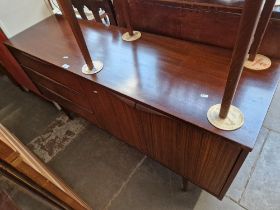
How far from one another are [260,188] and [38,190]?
1.12 metres

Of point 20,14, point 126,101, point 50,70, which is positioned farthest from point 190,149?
point 20,14

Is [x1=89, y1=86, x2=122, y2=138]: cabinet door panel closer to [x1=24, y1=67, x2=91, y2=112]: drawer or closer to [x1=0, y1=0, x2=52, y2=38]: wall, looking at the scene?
[x1=24, y1=67, x2=91, y2=112]: drawer

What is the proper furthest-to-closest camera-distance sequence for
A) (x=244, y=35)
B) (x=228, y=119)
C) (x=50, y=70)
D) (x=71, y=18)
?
(x=50, y=70), (x=71, y=18), (x=228, y=119), (x=244, y=35)

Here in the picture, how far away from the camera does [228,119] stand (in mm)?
642

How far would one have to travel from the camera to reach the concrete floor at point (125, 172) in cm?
112

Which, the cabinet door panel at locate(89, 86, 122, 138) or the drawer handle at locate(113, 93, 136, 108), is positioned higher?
the drawer handle at locate(113, 93, 136, 108)

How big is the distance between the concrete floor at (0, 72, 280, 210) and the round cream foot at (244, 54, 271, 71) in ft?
2.35

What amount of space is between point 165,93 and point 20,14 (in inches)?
47.2

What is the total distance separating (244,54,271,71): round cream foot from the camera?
75cm

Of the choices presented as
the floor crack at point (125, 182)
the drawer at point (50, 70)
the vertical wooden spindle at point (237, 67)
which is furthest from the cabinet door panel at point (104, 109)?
the vertical wooden spindle at point (237, 67)

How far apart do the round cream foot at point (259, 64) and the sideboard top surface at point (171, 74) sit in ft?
0.06

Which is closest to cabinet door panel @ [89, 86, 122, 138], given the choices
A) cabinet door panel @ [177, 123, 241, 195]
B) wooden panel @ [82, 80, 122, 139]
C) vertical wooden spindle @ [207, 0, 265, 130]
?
wooden panel @ [82, 80, 122, 139]

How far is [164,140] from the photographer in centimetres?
88

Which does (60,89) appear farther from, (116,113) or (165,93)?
(165,93)
